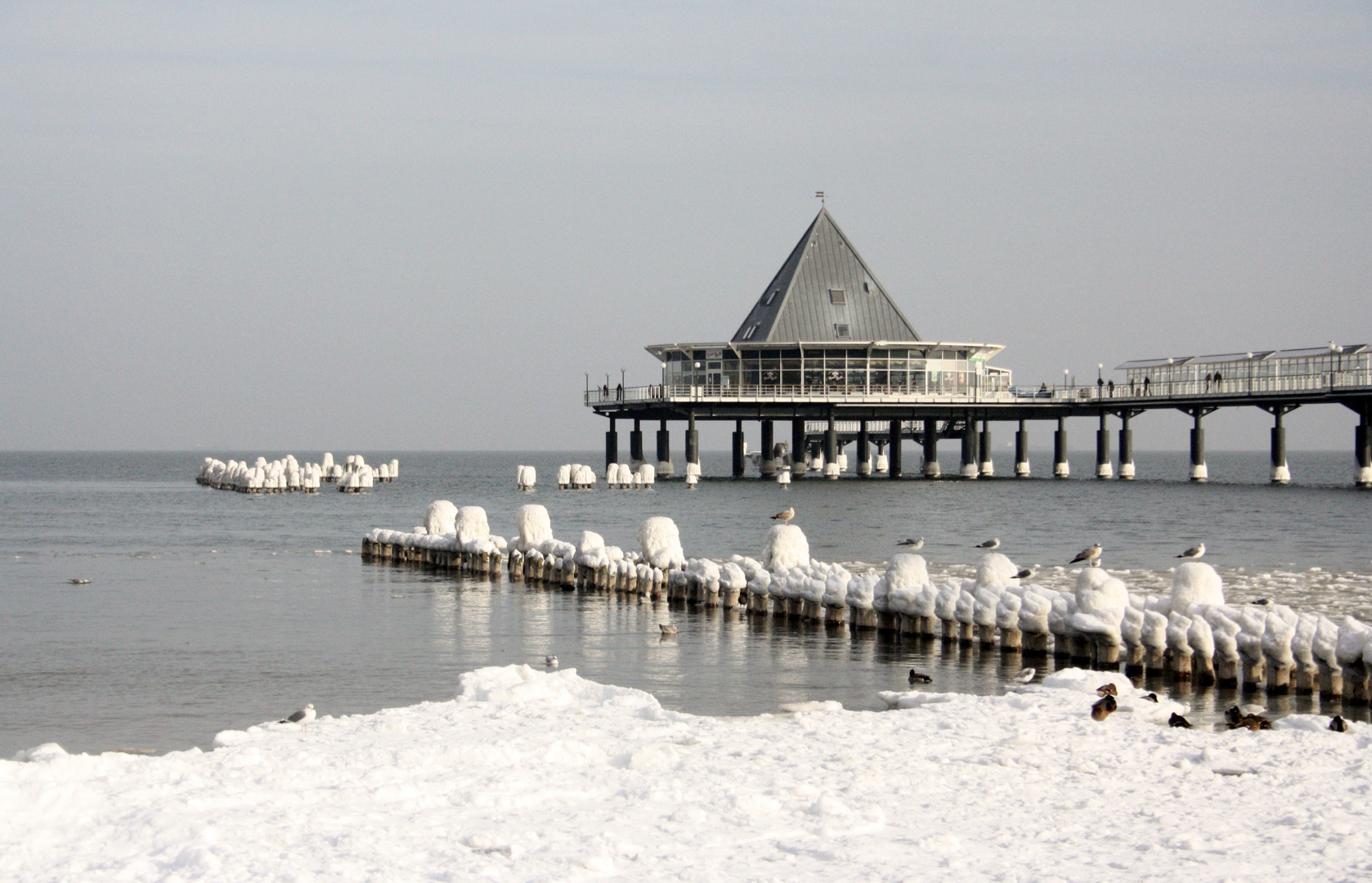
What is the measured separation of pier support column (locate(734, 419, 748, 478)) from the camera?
90438 millimetres

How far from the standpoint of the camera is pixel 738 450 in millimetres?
92562

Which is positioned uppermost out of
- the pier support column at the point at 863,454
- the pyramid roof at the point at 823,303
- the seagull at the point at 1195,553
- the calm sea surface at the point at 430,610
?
the pyramid roof at the point at 823,303

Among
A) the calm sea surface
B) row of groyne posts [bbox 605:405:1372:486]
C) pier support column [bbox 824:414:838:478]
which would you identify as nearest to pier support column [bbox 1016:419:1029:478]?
row of groyne posts [bbox 605:405:1372:486]

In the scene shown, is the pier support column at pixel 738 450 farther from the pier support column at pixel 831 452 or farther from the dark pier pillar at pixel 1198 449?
the dark pier pillar at pixel 1198 449

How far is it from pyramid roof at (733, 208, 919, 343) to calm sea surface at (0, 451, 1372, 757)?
24353 mm

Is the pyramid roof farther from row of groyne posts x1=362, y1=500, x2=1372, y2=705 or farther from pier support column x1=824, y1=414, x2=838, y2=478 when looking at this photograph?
row of groyne posts x1=362, y1=500, x2=1372, y2=705

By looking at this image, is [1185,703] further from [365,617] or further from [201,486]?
[201,486]

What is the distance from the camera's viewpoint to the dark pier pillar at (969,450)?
3300 inches

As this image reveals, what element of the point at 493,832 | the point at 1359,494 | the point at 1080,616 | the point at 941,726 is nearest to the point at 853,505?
the point at 1359,494

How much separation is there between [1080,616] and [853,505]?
41025mm

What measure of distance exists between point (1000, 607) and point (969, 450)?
65.3 meters

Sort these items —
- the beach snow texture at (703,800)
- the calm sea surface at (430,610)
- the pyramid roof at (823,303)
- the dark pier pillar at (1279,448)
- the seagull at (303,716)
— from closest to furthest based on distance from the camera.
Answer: the beach snow texture at (703,800) → the seagull at (303,716) → the calm sea surface at (430,610) → the dark pier pillar at (1279,448) → the pyramid roof at (823,303)

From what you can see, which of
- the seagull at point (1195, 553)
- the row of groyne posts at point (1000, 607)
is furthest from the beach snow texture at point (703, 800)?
the seagull at point (1195, 553)

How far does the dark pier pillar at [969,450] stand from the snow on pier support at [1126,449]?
828 cm
